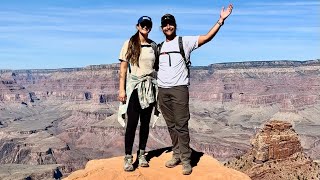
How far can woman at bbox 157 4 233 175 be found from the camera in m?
12.2

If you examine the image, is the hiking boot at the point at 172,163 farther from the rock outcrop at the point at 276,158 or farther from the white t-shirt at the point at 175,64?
the rock outcrop at the point at 276,158

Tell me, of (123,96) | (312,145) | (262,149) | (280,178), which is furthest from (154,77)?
(312,145)

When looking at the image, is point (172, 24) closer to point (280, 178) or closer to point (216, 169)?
point (216, 169)

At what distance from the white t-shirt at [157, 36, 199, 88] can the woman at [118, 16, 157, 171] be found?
13.7 inches

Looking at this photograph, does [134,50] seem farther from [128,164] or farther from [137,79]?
[128,164]

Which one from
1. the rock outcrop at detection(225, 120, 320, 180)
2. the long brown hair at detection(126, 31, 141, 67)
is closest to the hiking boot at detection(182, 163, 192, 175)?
the long brown hair at detection(126, 31, 141, 67)

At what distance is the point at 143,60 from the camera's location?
12367mm

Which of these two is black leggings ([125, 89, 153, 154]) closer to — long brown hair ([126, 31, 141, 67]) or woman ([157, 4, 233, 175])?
woman ([157, 4, 233, 175])

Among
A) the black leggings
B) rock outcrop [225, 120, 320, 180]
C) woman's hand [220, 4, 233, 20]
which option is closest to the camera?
woman's hand [220, 4, 233, 20]

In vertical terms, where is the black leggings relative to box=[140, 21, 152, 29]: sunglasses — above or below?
below

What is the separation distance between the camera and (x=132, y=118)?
41.9 feet

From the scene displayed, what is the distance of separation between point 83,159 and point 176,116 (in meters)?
172

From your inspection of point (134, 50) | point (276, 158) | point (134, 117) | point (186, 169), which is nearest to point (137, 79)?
point (134, 50)

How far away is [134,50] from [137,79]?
83 cm
